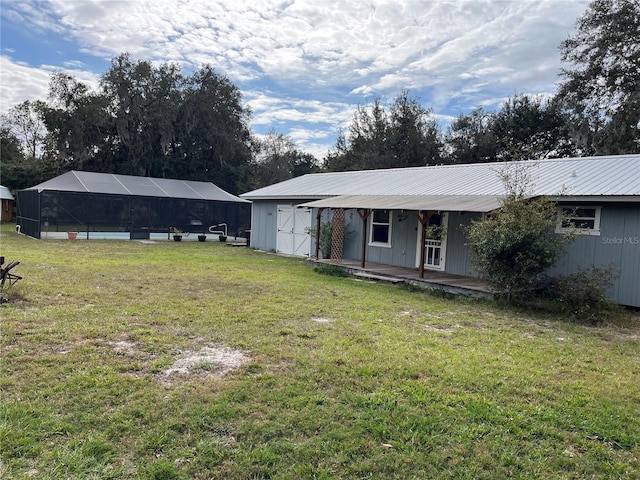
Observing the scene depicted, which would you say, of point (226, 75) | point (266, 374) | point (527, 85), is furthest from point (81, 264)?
point (527, 85)

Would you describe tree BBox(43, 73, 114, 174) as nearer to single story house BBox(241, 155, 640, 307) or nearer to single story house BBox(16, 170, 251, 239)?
single story house BBox(16, 170, 251, 239)

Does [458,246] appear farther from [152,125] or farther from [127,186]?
[152,125]

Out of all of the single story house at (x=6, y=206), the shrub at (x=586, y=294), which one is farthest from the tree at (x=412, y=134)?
the single story house at (x=6, y=206)

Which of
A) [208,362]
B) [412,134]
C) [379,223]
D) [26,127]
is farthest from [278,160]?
[208,362]

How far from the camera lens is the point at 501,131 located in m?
26.3

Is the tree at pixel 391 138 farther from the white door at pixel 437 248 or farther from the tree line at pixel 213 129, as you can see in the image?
the white door at pixel 437 248

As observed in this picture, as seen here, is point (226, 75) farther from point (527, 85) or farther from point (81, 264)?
point (81, 264)

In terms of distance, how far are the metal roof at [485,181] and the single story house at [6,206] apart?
70.9 ft

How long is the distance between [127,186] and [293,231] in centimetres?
1025

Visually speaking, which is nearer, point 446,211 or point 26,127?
point 446,211

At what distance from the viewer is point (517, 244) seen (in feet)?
24.3

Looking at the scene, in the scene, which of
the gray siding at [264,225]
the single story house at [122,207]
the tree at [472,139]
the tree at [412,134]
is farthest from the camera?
the tree at [412,134]

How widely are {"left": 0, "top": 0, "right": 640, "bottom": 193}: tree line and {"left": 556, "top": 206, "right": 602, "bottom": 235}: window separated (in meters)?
13.2

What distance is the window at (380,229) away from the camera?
12.5 metres
